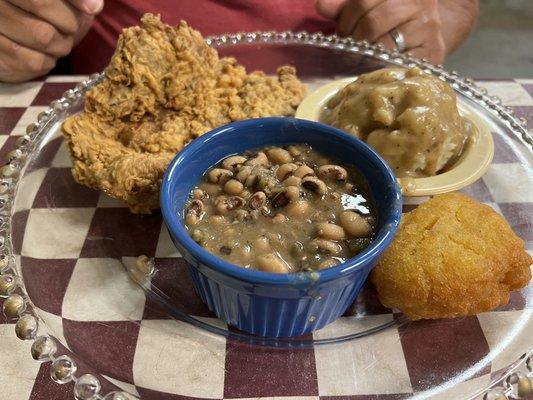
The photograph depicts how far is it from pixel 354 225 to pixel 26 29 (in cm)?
223

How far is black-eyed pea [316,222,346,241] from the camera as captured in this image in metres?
1.61

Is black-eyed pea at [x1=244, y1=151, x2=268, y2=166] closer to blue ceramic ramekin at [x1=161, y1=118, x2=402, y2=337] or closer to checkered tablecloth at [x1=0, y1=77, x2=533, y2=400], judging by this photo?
blue ceramic ramekin at [x1=161, y1=118, x2=402, y2=337]

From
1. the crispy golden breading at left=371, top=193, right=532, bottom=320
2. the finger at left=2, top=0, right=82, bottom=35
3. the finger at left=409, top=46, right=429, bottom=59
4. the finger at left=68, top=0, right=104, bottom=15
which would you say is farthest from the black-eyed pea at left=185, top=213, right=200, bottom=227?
the finger at left=409, top=46, right=429, bottom=59

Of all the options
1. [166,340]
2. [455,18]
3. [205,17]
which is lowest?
[455,18]

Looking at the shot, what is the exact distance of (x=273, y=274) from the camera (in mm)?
1461

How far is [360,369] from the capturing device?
1.63 m

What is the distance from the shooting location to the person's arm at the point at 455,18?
3.86 meters

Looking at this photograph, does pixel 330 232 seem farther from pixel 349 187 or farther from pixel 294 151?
pixel 294 151

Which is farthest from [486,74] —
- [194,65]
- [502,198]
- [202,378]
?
[202,378]

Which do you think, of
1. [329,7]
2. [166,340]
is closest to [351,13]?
[329,7]

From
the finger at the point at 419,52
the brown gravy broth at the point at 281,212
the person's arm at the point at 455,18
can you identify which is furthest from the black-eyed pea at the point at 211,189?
the person's arm at the point at 455,18

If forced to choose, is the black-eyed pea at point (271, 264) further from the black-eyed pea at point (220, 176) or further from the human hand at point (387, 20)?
the human hand at point (387, 20)

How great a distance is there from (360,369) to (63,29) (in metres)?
2.45

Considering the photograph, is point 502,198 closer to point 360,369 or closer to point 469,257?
point 469,257
